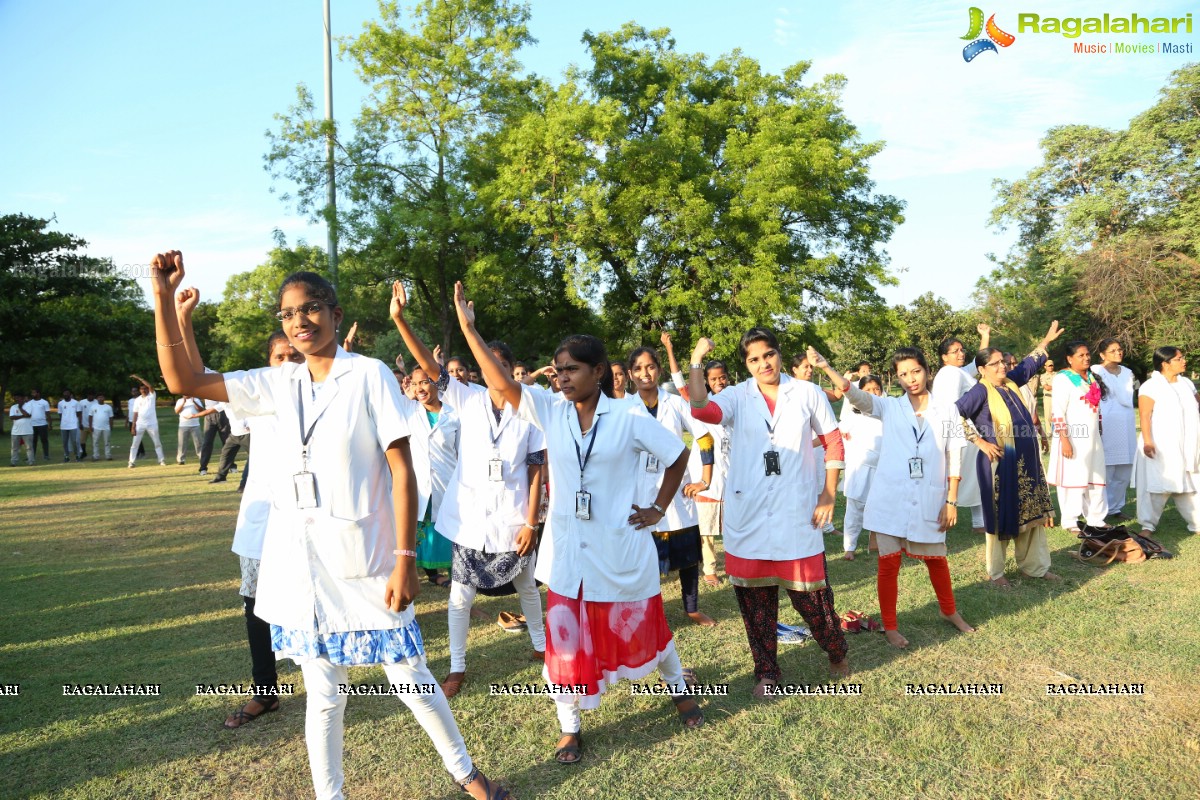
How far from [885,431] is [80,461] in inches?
824

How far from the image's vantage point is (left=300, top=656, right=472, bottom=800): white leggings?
9.53 ft

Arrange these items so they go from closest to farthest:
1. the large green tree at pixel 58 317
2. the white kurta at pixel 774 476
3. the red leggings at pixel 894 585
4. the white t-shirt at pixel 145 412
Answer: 1. the white kurta at pixel 774 476
2. the red leggings at pixel 894 585
3. the white t-shirt at pixel 145 412
4. the large green tree at pixel 58 317

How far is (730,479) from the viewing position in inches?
180

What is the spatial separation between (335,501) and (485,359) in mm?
950

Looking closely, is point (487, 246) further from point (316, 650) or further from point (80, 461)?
point (316, 650)

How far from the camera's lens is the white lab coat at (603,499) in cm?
359

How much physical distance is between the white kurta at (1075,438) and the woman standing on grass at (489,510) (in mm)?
6208

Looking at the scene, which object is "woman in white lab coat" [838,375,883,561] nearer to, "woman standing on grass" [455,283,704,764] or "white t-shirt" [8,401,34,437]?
"woman standing on grass" [455,283,704,764]

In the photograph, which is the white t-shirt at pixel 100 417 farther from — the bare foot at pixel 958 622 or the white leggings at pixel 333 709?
the bare foot at pixel 958 622

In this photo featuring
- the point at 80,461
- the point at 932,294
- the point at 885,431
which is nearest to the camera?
the point at 885,431

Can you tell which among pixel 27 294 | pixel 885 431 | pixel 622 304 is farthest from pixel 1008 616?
pixel 27 294

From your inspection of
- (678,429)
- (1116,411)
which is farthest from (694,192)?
(678,429)

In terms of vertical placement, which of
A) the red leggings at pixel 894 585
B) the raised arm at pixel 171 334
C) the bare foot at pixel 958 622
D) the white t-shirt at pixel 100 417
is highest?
the raised arm at pixel 171 334

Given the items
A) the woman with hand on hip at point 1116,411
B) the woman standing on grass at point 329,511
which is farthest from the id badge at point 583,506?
the woman with hand on hip at point 1116,411
